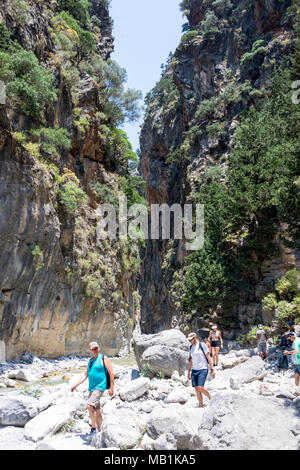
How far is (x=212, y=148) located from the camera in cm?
3900

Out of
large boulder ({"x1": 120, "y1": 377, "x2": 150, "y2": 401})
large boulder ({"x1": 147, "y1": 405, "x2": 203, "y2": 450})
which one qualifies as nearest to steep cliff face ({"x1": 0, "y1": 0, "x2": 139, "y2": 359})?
large boulder ({"x1": 120, "y1": 377, "x2": 150, "y2": 401})

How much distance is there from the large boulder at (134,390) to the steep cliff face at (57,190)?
7583 mm

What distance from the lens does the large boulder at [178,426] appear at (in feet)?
17.1

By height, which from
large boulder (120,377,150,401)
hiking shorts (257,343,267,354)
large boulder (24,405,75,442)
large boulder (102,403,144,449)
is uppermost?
large boulder (102,403,144,449)

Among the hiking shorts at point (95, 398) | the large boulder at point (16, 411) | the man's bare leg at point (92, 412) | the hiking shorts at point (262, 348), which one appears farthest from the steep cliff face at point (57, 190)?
the hiking shorts at point (262, 348)

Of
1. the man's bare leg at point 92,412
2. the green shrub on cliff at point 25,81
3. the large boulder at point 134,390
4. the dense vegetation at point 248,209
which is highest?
the green shrub on cliff at point 25,81

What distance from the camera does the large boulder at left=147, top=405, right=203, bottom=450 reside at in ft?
17.1

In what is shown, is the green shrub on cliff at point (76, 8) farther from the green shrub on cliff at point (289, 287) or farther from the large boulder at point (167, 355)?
the large boulder at point (167, 355)

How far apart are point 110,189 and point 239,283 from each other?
11317 millimetres

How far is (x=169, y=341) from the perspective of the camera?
10820mm

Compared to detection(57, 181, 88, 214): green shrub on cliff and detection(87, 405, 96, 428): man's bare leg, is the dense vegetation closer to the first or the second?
detection(57, 181, 88, 214): green shrub on cliff

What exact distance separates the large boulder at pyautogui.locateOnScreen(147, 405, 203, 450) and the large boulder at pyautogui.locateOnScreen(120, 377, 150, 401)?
2.34 m

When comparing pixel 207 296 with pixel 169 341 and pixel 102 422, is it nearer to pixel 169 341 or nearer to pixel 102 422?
pixel 169 341

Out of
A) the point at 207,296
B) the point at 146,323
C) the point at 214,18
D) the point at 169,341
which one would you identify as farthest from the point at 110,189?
the point at 214,18
